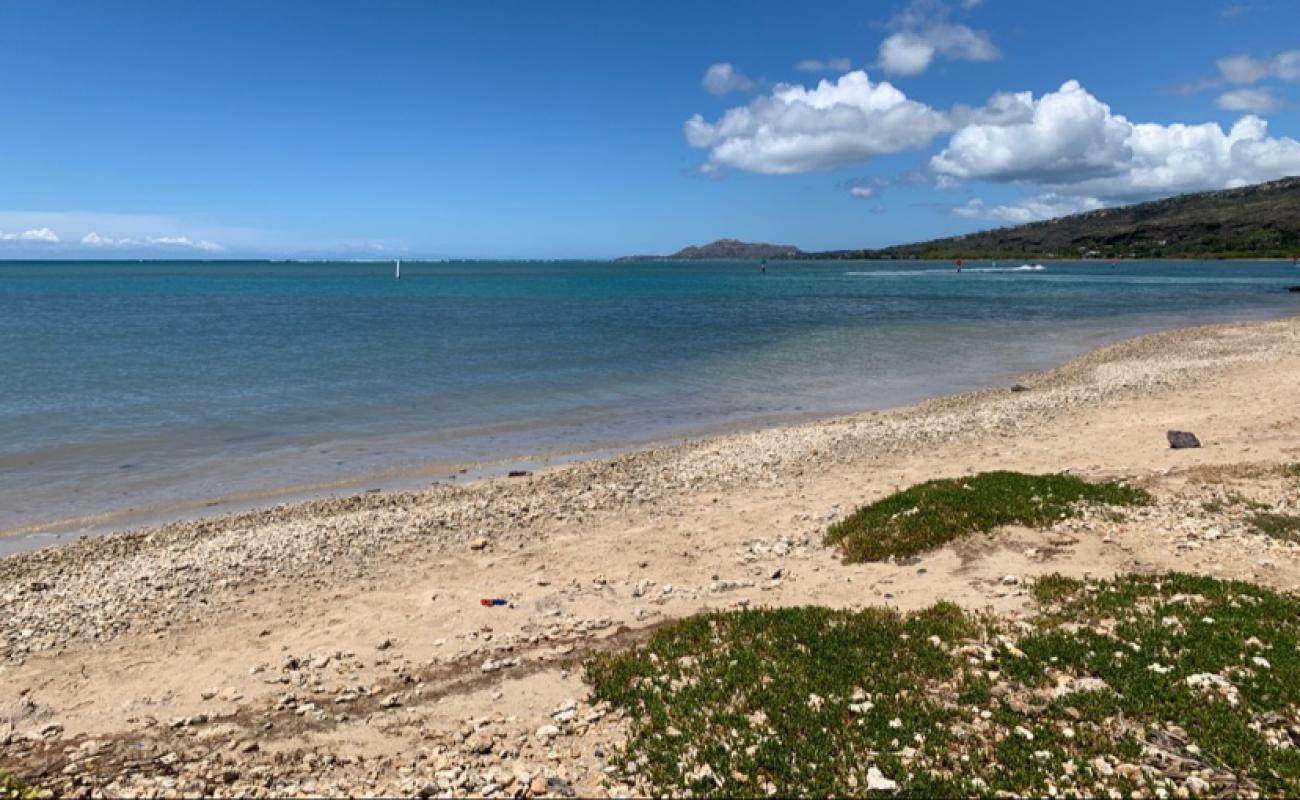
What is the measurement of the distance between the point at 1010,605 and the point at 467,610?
24.8ft

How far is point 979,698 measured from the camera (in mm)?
7457

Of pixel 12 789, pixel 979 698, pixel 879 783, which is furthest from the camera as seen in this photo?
pixel 979 698

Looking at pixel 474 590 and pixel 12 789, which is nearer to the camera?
pixel 12 789

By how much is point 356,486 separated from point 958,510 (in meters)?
14.6

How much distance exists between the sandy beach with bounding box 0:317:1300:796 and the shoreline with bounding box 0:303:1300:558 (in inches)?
45.1

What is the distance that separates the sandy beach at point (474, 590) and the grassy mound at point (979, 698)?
0.78 metres

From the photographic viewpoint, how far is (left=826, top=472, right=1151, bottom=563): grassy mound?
41.3ft

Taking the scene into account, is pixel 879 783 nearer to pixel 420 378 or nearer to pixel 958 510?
pixel 958 510

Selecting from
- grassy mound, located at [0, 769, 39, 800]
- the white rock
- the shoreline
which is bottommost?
the shoreline

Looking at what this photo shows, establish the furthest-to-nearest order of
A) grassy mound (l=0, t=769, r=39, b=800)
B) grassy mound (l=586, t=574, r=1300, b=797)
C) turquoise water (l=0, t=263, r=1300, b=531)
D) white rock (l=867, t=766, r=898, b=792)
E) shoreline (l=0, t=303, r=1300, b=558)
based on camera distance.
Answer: turquoise water (l=0, t=263, r=1300, b=531) < shoreline (l=0, t=303, r=1300, b=558) < grassy mound (l=0, t=769, r=39, b=800) < grassy mound (l=586, t=574, r=1300, b=797) < white rock (l=867, t=766, r=898, b=792)

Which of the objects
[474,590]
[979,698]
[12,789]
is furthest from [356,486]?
[979,698]

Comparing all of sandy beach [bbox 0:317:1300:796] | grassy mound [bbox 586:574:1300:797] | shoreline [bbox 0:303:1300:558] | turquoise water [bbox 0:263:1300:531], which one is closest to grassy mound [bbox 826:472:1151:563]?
sandy beach [bbox 0:317:1300:796]

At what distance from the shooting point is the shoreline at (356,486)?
16.7 metres

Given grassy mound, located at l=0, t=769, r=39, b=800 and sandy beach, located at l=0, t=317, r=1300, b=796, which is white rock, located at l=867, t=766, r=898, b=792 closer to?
sandy beach, located at l=0, t=317, r=1300, b=796
